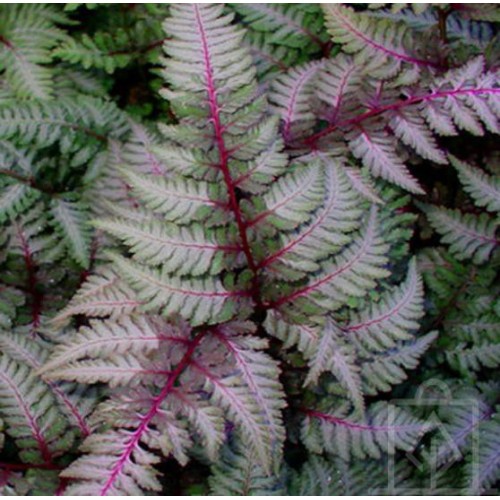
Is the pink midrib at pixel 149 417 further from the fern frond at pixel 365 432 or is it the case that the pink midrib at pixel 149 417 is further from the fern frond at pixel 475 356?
the fern frond at pixel 475 356

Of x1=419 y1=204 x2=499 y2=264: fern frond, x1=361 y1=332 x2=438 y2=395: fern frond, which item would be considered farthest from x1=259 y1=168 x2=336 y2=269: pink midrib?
x1=419 y1=204 x2=499 y2=264: fern frond

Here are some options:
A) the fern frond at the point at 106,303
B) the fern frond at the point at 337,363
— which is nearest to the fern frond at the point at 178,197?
the fern frond at the point at 106,303

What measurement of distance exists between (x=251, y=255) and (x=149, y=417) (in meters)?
0.44

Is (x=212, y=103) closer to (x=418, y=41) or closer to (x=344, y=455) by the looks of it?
(x=418, y=41)

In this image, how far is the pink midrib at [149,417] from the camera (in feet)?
4.94

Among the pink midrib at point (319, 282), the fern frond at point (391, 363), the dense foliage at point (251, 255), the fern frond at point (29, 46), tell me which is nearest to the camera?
the dense foliage at point (251, 255)

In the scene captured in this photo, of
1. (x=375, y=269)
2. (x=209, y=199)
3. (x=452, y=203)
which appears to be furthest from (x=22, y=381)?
(x=452, y=203)

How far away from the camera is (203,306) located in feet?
5.39

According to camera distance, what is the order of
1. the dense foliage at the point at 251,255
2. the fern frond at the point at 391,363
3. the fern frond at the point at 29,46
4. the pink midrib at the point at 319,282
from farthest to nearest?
the fern frond at the point at 29,46 → the fern frond at the point at 391,363 → the pink midrib at the point at 319,282 → the dense foliage at the point at 251,255

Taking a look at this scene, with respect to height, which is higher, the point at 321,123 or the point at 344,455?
the point at 321,123

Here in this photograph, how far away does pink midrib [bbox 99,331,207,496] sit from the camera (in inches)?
59.3

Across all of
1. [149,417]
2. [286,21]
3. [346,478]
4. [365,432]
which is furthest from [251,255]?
[286,21]

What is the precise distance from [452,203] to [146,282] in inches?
41.2

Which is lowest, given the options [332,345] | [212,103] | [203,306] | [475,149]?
[332,345]
